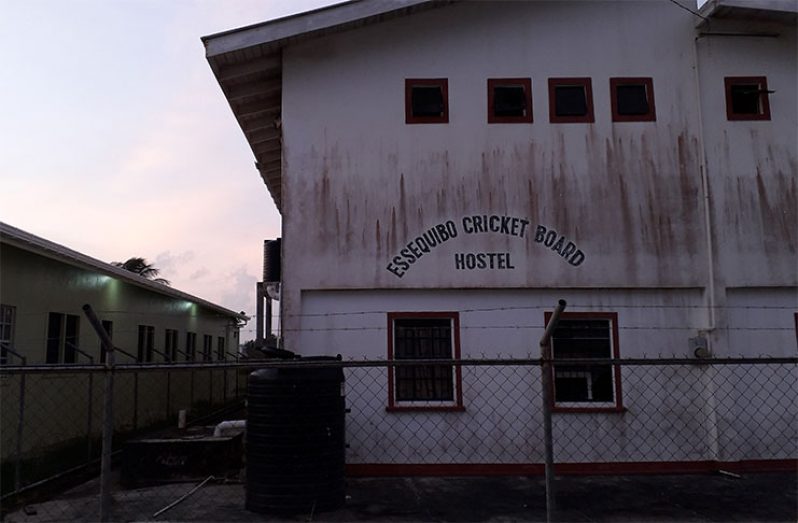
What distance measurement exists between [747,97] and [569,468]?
6.74m

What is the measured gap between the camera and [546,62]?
1066 cm

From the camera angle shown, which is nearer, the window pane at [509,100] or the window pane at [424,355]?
the window pane at [424,355]

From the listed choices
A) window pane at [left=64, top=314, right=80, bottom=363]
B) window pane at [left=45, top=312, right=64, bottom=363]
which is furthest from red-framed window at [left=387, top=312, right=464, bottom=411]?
window pane at [left=64, top=314, right=80, bottom=363]

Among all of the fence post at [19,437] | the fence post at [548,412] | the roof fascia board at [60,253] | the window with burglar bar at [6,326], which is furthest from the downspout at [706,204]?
the window with burglar bar at [6,326]

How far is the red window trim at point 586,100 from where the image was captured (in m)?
10.5

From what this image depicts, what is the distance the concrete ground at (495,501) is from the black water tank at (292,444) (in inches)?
7.8

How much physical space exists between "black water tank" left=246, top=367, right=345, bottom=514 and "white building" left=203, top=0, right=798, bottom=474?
98.2 inches

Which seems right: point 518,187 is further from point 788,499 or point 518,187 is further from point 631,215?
point 788,499

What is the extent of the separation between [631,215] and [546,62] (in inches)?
113

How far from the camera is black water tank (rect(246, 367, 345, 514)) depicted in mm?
7137

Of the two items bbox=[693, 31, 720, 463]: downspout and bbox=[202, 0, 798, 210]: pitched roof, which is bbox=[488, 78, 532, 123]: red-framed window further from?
bbox=[693, 31, 720, 463]: downspout

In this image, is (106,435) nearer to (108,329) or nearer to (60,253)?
(60,253)

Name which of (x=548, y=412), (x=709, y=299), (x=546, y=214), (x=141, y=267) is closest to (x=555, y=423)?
(x=709, y=299)

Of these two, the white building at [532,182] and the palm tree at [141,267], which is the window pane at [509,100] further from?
the palm tree at [141,267]
